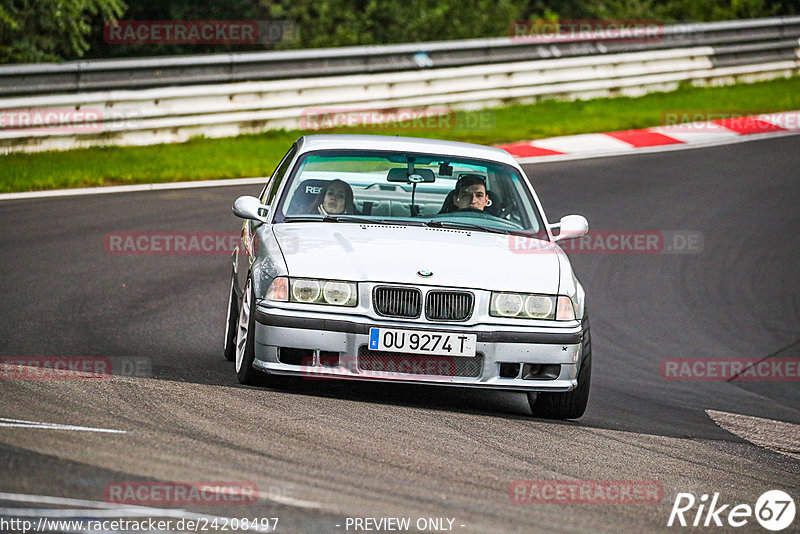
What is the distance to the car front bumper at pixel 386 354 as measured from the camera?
641 cm

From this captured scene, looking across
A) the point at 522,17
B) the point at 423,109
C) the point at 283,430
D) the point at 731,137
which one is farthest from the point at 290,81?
the point at 522,17

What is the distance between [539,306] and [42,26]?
53.1 feet

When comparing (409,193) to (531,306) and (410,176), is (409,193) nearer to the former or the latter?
(410,176)

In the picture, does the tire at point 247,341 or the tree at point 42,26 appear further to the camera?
the tree at point 42,26

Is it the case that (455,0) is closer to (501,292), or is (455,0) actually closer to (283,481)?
(501,292)

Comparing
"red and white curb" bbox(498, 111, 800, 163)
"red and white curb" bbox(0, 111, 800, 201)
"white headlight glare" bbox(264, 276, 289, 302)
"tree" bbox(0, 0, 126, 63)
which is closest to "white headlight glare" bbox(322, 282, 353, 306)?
"white headlight glare" bbox(264, 276, 289, 302)

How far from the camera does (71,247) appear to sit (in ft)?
36.9

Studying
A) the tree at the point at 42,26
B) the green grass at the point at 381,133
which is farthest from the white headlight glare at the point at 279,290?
the tree at the point at 42,26

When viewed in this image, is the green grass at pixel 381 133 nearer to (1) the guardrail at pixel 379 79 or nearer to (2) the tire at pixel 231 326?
(1) the guardrail at pixel 379 79

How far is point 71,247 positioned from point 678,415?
607 centimetres

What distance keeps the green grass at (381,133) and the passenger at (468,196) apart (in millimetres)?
7440

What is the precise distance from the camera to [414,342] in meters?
6.41

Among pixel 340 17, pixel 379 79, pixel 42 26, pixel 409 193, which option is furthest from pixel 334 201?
pixel 340 17

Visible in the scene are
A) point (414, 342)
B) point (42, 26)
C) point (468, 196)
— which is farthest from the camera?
point (42, 26)
